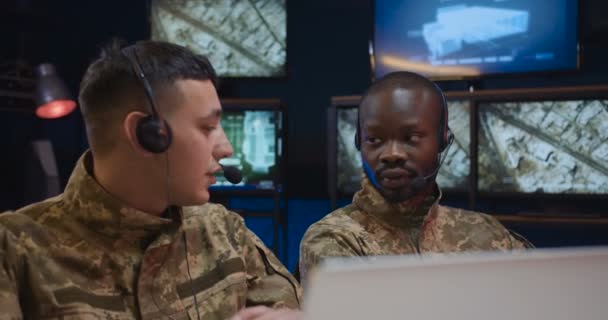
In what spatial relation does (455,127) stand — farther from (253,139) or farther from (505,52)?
(253,139)

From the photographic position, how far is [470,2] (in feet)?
9.83

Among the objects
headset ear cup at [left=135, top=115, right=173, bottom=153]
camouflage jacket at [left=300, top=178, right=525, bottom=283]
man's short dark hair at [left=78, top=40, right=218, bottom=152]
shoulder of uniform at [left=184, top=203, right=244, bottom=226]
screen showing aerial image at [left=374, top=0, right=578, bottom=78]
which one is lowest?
camouflage jacket at [left=300, top=178, right=525, bottom=283]

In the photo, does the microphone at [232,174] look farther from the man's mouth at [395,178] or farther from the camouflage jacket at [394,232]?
the man's mouth at [395,178]

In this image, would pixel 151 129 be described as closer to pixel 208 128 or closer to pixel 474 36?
pixel 208 128

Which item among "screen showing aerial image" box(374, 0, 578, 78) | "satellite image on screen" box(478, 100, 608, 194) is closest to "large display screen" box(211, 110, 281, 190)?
"screen showing aerial image" box(374, 0, 578, 78)

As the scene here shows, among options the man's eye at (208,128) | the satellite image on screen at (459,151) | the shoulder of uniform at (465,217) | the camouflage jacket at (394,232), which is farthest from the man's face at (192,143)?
the satellite image on screen at (459,151)

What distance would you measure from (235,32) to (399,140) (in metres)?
2.29

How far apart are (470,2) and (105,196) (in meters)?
2.49

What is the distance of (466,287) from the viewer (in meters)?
0.31

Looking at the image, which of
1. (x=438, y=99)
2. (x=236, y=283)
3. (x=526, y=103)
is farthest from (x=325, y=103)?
(x=236, y=283)

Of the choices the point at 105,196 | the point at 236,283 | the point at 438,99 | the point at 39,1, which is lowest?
the point at 236,283

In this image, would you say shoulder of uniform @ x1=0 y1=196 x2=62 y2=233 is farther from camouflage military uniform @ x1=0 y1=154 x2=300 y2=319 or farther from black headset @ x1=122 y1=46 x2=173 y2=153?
black headset @ x1=122 y1=46 x2=173 y2=153

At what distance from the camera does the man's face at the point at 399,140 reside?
1.38 metres

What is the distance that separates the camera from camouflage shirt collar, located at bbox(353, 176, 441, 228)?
1399 mm
